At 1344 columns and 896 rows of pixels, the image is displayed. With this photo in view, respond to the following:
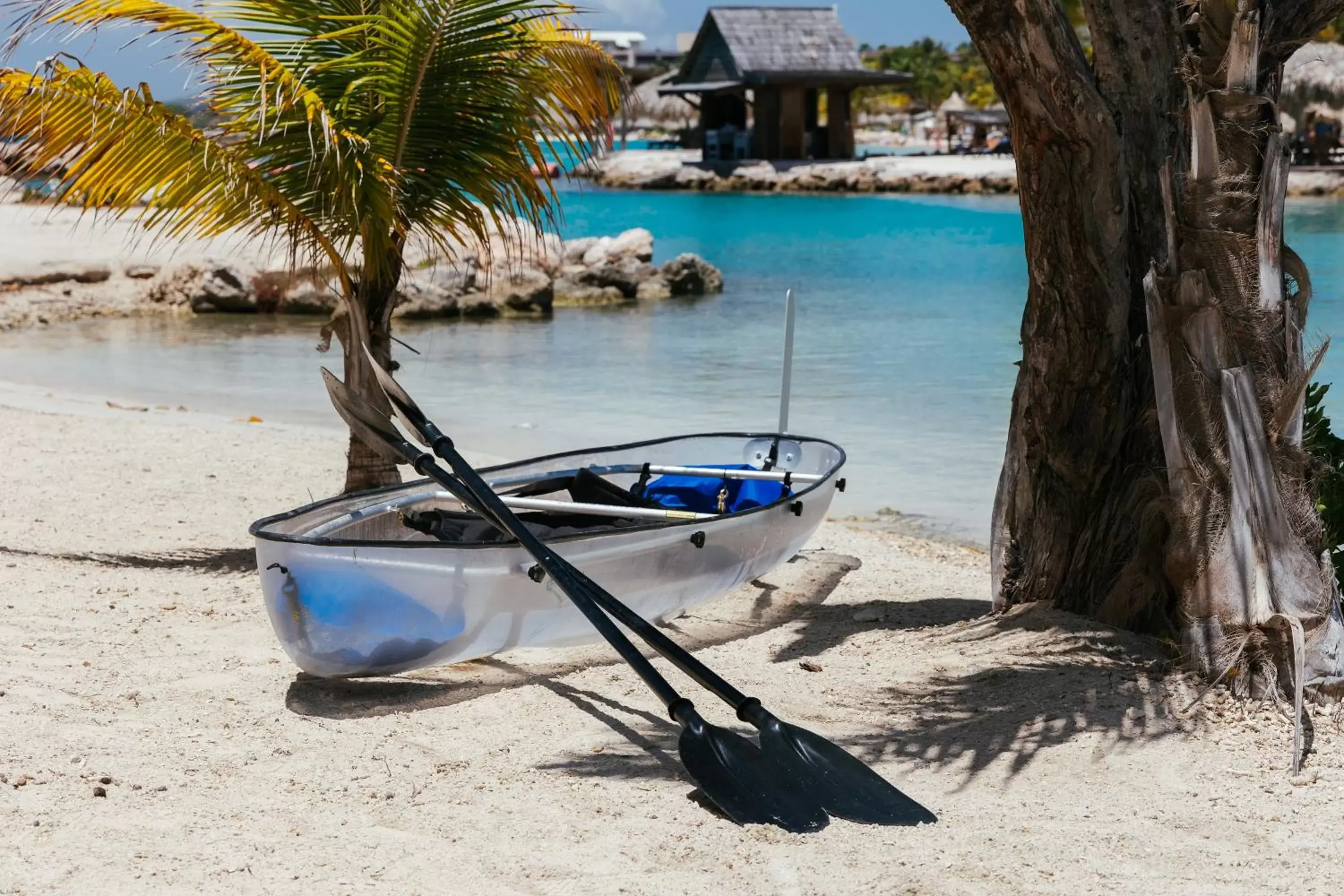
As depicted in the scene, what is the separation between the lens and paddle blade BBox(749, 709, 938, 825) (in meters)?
3.67

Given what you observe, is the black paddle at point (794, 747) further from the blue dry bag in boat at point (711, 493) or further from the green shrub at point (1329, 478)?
→ the green shrub at point (1329, 478)

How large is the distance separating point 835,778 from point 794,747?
160mm

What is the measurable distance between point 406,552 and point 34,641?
Result: 1570 mm

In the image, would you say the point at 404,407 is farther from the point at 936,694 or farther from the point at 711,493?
the point at 936,694

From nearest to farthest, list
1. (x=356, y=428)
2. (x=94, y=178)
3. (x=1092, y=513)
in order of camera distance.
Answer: (x=1092, y=513)
(x=356, y=428)
(x=94, y=178)

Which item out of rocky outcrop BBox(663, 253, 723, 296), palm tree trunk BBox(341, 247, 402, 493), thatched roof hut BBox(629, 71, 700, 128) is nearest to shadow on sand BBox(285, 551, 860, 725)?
palm tree trunk BBox(341, 247, 402, 493)

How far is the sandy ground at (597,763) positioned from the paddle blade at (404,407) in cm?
87

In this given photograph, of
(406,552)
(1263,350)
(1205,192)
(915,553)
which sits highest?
(1205,192)

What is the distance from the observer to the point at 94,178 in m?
5.76

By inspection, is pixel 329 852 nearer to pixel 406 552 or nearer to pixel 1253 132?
pixel 406 552

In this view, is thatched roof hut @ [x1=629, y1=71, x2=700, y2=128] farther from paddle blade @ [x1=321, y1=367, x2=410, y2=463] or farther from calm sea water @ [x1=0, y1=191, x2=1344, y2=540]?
paddle blade @ [x1=321, y1=367, x2=410, y2=463]

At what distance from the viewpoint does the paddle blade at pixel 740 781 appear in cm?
365

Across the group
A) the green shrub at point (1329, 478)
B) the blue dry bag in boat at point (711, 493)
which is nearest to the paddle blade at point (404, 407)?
the blue dry bag in boat at point (711, 493)

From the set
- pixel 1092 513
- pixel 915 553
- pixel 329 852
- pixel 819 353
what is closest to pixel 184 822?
pixel 329 852
